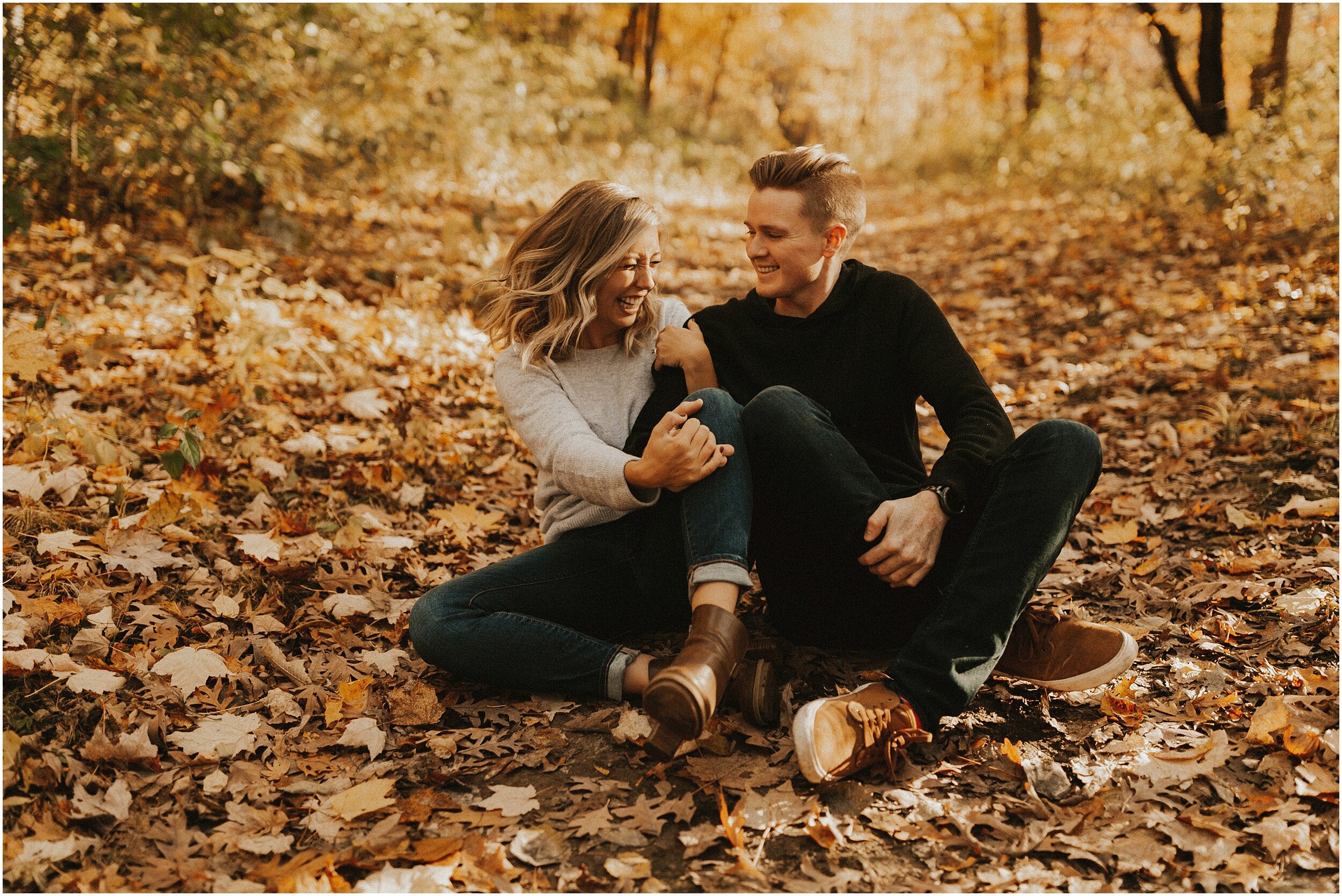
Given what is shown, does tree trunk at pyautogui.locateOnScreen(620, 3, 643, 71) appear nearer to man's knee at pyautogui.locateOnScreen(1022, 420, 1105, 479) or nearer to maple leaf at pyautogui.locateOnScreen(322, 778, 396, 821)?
man's knee at pyautogui.locateOnScreen(1022, 420, 1105, 479)

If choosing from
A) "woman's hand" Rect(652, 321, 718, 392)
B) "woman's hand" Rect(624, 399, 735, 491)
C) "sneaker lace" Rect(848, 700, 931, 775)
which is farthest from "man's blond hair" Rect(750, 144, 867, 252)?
"sneaker lace" Rect(848, 700, 931, 775)

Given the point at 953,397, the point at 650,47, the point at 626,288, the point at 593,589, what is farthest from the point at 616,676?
the point at 650,47

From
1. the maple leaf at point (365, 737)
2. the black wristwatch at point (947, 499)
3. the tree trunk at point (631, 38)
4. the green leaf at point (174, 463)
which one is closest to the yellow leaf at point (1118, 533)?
the black wristwatch at point (947, 499)

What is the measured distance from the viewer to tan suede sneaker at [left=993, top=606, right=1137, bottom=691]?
8.27 feet

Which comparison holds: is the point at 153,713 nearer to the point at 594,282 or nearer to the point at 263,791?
the point at 263,791

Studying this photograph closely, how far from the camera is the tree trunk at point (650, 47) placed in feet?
60.1

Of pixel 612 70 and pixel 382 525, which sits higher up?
pixel 612 70

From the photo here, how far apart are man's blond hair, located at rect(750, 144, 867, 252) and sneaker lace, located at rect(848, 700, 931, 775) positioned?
1.59 m

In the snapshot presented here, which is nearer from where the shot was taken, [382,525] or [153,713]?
[153,713]

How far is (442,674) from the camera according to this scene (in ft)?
9.52

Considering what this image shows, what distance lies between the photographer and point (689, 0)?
20453 millimetres

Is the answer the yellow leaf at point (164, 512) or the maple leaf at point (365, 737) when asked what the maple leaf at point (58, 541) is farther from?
the maple leaf at point (365, 737)

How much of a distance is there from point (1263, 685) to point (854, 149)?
77.7 ft

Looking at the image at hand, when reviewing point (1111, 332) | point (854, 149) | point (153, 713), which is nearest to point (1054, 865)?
point (153, 713)
